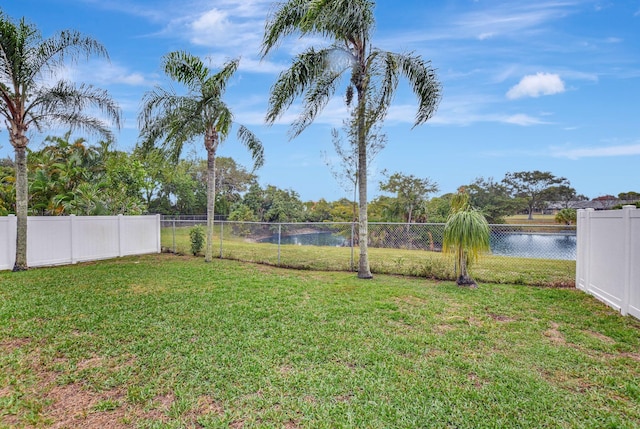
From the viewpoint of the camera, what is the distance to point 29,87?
816 centimetres

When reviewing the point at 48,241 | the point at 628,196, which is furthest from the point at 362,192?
the point at 628,196

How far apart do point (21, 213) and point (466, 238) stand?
1038cm

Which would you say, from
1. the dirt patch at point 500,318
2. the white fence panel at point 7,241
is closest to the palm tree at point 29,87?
the white fence panel at point 7,241

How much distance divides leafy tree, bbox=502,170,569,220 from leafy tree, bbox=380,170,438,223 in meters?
16.0

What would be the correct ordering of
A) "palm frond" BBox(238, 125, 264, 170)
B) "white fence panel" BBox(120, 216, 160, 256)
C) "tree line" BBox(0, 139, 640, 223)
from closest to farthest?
"palm frond" BBox(238, 125, 264, 170)
"white fence panel" BBox(120, 216, 160, 256)
"tree line" BBox(0, 139, 640, 223)

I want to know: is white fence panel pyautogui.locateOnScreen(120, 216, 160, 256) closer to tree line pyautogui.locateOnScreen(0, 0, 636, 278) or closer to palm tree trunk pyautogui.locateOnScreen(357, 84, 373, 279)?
tree line pyautogui.locateOnScreen(0, 0, 636, 278)

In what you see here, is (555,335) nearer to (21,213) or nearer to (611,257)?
(611,257)

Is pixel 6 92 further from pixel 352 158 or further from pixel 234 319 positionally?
pixel 352 158

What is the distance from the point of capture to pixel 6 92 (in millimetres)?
7863

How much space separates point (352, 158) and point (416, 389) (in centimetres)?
1329

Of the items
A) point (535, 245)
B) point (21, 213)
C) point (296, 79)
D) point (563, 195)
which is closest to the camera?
point (296, 79)

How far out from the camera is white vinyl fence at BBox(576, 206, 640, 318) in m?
4.33

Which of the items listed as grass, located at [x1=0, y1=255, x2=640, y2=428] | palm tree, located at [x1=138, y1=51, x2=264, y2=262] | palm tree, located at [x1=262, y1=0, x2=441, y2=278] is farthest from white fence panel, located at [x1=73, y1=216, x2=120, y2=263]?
palm tree, located at [x1=262, y1=0, x2=441, y2=278]

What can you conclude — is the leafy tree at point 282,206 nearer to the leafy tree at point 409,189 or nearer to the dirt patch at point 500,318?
the leafy tree at point 409,189
